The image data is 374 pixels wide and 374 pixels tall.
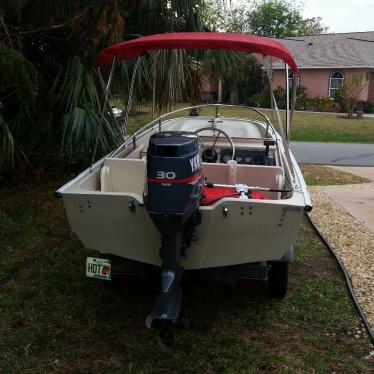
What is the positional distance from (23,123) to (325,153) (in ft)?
30.2

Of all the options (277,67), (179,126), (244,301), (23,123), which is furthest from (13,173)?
(277,67)

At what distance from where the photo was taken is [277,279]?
13.1ft

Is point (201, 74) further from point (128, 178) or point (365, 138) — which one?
point (365, 138)

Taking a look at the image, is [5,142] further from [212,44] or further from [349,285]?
[349,285]

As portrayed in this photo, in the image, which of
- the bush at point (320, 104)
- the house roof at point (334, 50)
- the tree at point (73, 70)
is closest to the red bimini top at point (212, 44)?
the tree at point (73, 70)

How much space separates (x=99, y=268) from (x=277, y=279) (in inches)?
56.2

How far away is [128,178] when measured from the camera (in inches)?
171

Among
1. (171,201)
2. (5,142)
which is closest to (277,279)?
(171,201)

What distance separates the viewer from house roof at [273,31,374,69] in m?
32.1

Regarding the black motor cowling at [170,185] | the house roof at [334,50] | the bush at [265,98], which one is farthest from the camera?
the house roof at [334,50]

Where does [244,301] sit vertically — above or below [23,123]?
below

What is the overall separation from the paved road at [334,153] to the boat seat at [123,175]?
8.29 metres

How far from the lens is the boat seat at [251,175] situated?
4.19 metres

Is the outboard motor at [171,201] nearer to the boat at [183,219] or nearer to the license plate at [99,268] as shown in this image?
the boat at [183,219]
